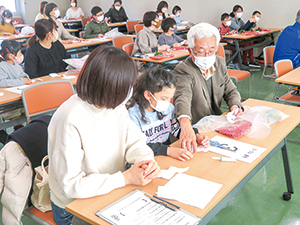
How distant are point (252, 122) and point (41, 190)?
4.09ft

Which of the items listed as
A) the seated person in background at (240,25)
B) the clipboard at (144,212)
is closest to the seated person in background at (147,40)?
the seated person in background at (240,25)

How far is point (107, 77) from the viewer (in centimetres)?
105

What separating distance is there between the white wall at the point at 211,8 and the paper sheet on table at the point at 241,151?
251 inches

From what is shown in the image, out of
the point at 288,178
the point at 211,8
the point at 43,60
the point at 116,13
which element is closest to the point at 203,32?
the point at 288,178

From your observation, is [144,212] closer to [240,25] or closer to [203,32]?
[203,32]

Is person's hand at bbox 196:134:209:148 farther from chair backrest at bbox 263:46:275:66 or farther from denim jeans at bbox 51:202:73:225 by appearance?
chair backrest at bbox 263:46:275:66

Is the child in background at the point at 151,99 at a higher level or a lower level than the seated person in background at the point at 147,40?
lower

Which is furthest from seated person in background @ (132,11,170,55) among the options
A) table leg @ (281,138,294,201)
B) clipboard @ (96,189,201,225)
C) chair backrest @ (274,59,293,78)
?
clipboard @ (96,189,201,225)

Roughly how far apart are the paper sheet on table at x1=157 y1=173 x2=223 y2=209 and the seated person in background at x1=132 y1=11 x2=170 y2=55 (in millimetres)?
3623

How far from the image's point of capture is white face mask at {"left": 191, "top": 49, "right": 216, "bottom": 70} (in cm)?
197

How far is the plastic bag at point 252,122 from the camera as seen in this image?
67.7 inches

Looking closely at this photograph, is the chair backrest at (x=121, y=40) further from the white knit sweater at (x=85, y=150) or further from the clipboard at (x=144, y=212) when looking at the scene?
the clipboard at (x=144, y=212)

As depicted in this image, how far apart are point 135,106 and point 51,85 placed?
1.01 metres

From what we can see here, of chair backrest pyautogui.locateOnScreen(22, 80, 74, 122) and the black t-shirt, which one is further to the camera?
the black t-shirt
